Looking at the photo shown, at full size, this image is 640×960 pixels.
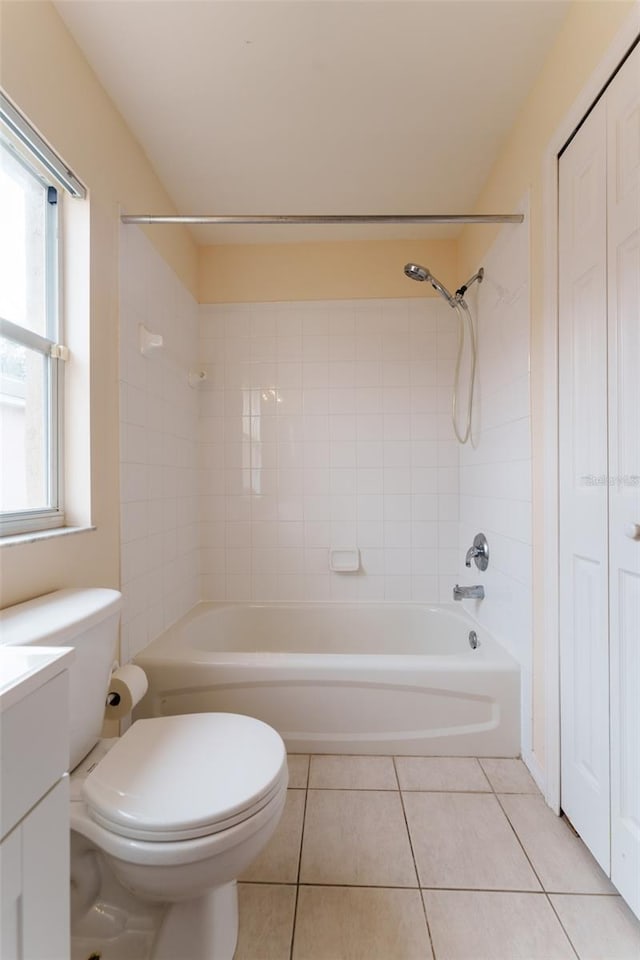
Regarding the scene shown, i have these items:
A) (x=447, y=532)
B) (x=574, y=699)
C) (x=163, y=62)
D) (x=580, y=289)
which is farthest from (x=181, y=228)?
(x=574, y=699)

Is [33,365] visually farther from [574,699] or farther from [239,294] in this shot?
[574,699]

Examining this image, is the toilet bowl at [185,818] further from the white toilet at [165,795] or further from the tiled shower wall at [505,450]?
the tiled shower wall at [505,450]

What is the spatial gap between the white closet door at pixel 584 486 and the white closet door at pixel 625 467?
32 millimetres

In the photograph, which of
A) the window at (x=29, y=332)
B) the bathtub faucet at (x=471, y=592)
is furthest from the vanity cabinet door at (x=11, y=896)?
the bathtub faucet at (x=471, y=592)

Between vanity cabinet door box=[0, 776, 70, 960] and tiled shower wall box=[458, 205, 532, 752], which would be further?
tiled shower wall box=[458, 205, 532, 752]

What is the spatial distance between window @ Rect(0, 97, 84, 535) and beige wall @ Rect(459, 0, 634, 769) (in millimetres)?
1506

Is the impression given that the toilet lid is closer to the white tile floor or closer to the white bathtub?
the white tile floor

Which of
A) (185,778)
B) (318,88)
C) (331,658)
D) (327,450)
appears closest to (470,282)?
(318,88)

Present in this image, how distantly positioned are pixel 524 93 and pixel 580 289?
833 mm

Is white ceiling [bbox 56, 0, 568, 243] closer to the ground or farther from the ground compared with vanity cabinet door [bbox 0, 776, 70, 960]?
farther from the ground

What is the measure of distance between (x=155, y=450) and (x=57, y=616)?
1004 mm

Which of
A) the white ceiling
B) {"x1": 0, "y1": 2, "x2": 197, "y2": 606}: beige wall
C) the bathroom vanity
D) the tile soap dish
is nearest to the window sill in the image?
{"x1": 0, "y1": 2, "x2": 197, "y2": 606}: beige wall

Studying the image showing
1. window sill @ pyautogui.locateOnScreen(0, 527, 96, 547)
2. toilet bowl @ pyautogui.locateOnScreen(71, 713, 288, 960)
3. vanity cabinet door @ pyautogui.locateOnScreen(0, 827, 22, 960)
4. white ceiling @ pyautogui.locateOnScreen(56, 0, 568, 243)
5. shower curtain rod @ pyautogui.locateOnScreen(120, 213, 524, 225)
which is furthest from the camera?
shower curtain rod @ pyautogui.locateOnScreen(120, 213, 524, 225)

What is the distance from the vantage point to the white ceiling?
4.07 feet
